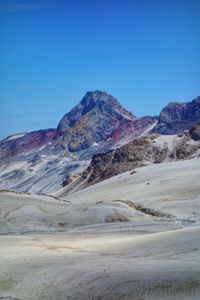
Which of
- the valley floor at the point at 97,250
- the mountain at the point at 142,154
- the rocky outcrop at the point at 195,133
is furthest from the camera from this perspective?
the rocky outcrop at the point at 195,133

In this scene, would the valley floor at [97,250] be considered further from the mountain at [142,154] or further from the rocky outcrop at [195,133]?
the rocky outcrop at [195,133]

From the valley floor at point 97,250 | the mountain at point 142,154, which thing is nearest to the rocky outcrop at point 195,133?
the mountain at point 142,154

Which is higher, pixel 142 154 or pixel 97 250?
pixel 142 154

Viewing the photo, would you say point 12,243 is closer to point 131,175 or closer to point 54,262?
point 54,262

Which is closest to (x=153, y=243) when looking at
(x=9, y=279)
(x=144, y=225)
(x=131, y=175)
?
(x=9, y=279)

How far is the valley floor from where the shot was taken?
100 ft

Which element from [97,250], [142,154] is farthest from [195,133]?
[97,250]

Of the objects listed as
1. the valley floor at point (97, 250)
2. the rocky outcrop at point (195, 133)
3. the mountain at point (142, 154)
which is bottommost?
the valley floor at point (97, 250)

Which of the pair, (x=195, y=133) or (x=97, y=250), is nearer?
(x=97, y=250)

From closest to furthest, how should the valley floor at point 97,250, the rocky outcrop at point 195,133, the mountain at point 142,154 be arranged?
1. the valley floor at point 97,250
2. the mountain at point 142,154
3. the rocky outcrop at point 195,133

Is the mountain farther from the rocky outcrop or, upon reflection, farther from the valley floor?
the valley floor

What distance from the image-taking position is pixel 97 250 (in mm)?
43469

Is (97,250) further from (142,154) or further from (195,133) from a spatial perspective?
(195,133)

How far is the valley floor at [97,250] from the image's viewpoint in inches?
1204
